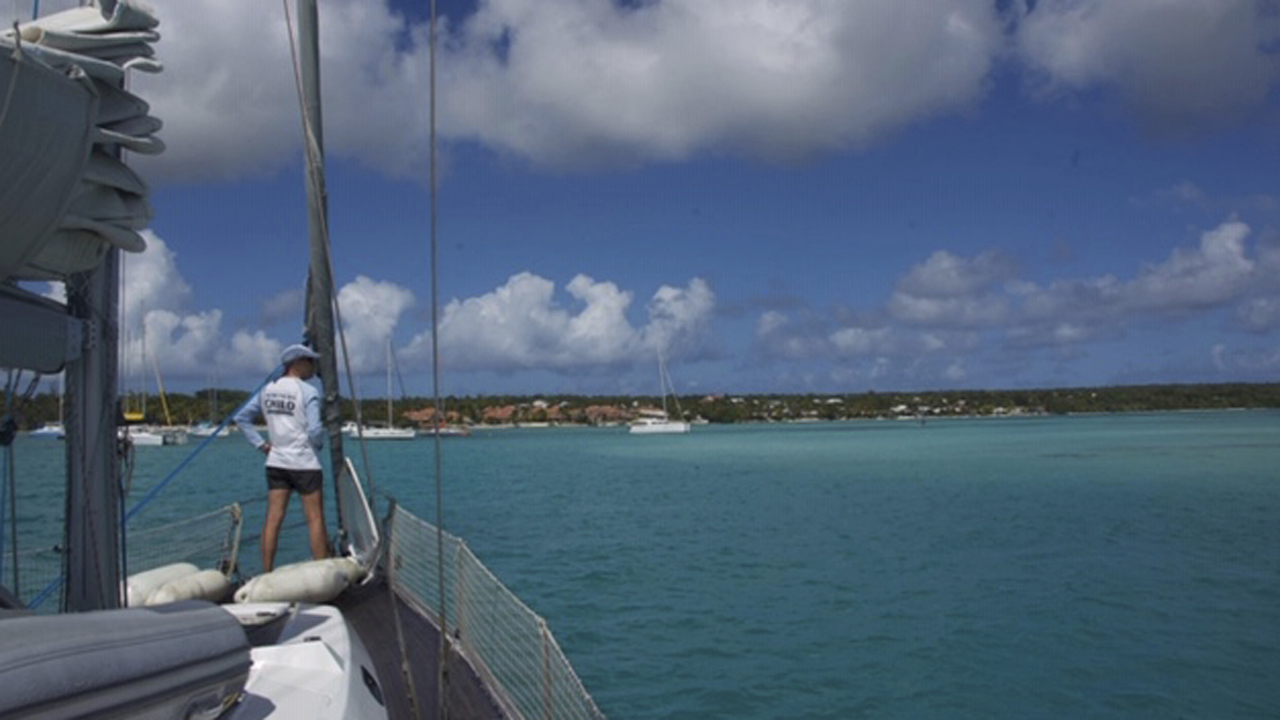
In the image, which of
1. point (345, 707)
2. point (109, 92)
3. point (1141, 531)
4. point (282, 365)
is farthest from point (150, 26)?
point (1141, 531)

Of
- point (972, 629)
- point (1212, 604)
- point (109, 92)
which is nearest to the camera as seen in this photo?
point (109, 92)

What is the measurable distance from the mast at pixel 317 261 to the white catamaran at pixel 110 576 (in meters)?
0.50

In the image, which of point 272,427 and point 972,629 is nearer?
point 272,427

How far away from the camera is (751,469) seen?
52.7m

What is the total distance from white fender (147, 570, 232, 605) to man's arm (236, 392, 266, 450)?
1274mm

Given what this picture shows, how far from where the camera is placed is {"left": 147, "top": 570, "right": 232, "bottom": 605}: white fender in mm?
5652

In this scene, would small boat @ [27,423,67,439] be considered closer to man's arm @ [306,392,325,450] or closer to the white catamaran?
the white catamaran

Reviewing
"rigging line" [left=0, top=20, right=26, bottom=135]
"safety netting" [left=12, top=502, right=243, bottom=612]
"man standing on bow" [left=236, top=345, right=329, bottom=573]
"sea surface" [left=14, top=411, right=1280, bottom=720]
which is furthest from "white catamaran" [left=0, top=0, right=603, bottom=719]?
"sea surface" [left=14, top=411, right=1280, bottom=720]

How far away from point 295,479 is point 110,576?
2.31 m

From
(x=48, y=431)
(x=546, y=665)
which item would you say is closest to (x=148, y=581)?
(x=546, y=665)

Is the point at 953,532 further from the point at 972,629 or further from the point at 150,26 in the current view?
the point at 150,26

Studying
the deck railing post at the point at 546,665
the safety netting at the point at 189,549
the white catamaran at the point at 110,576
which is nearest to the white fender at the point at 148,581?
the white catamaran at the point at 110,576

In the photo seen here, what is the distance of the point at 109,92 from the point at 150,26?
39cm

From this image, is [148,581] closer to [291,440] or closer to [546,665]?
[291,440]
